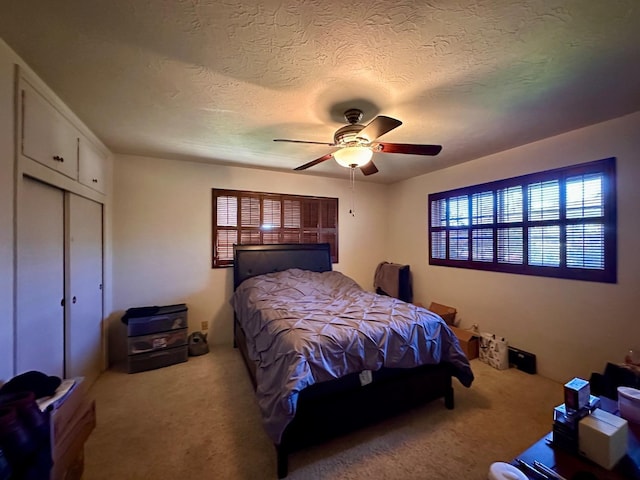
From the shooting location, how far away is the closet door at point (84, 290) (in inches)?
93.1

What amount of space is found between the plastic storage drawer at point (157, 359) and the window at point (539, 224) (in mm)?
3778

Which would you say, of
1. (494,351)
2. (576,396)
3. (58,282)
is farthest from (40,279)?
(494,351)

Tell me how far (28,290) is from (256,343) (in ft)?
5.25

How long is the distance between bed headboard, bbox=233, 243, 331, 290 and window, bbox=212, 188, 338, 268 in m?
0.20

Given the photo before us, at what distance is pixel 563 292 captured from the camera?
2742 millimetres

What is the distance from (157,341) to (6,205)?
6.86 feet

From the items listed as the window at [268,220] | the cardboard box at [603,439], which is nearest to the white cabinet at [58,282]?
the window at [268,220]

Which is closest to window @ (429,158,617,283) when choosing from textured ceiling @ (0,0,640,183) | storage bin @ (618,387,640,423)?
textured ceiling @ (0,0,640,183)

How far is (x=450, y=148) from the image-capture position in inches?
124

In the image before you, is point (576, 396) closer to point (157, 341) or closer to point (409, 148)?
point (409, 148)

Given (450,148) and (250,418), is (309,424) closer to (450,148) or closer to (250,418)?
(250,418)

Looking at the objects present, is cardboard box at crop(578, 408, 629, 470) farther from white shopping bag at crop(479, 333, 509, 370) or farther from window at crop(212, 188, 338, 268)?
window at crop(212, 188, 338, 268)

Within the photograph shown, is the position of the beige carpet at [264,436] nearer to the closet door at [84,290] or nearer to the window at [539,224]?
the closet door at [84,290]

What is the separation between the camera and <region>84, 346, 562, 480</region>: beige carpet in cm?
171
